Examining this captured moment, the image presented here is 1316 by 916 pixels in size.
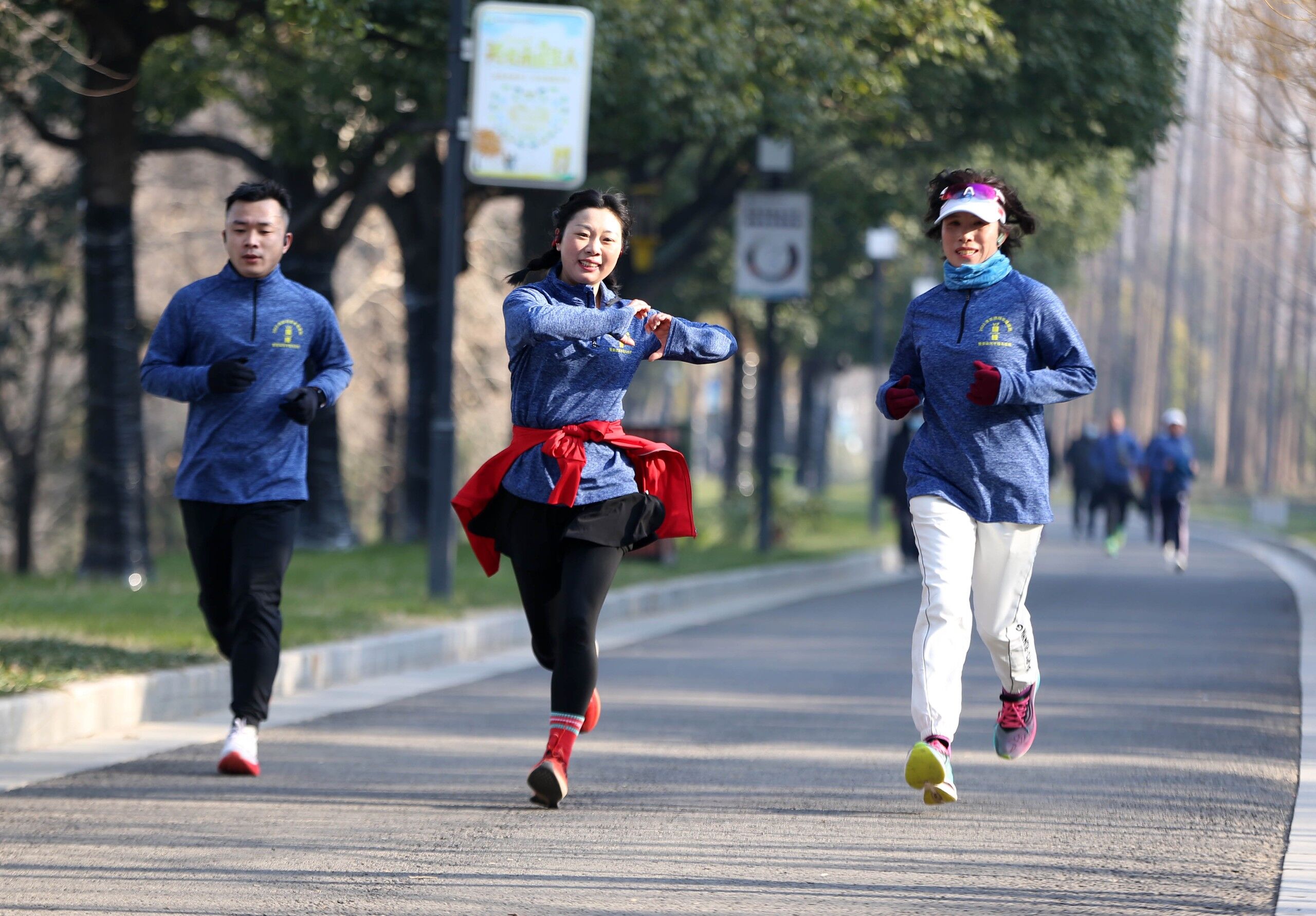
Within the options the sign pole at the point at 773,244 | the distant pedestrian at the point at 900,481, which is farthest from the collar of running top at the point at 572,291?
the sign pole at the point at 773,244

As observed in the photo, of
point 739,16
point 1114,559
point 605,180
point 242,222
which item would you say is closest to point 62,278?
point 605,180

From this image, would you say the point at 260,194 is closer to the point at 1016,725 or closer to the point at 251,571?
the point at 251,571

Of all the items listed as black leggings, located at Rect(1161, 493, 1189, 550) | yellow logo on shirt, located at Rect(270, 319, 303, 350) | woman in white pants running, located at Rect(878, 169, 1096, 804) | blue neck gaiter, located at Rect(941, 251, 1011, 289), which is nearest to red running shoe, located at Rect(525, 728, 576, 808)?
woman in white pants running, located at Rect(878, 169, 1096, 804)

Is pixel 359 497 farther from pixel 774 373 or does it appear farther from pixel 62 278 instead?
pixel 774 373

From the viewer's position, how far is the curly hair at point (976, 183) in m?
6.28

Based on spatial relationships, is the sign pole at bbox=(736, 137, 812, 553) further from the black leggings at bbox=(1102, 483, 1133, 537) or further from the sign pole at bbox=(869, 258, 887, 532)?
the black leggings at bbox=(1102, 483, 1133, 537)

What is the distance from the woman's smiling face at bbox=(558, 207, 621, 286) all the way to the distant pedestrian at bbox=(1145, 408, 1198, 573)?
16.2m

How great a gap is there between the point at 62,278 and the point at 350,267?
7655 mm

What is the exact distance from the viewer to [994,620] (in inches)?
249

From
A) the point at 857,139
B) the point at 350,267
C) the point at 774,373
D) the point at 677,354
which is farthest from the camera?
the point at 350,267

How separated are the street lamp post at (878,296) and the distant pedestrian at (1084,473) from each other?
297 centimetres

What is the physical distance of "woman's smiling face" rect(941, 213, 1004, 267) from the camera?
245 inches

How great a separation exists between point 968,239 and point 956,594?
1129 millimetres

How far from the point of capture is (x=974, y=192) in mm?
6223
